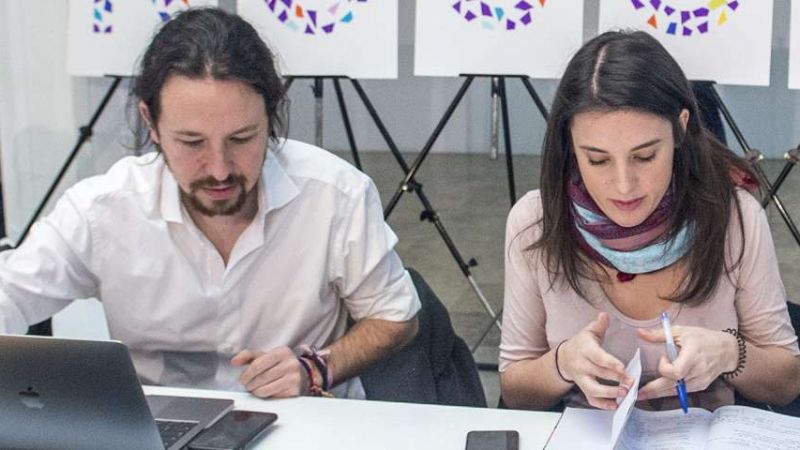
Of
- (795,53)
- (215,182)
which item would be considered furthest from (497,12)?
(215,182)

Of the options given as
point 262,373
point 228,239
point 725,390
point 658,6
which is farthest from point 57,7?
point 725,390

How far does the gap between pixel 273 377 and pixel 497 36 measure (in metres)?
1.87

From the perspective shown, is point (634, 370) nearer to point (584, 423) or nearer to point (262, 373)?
point (584, 423)

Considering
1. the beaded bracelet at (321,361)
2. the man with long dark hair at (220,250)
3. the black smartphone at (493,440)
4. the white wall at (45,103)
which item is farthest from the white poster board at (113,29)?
the black smartphone at (493,440)

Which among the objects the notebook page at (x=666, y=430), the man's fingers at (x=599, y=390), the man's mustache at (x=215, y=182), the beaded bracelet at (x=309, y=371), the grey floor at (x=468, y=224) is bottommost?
the grey floor at (x=468, y=224)

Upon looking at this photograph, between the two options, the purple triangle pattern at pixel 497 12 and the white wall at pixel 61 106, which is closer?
the purple triangle pattern at pixel 497 12

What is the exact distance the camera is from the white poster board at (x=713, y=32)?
3023mm

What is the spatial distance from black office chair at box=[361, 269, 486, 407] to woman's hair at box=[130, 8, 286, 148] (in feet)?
1.51

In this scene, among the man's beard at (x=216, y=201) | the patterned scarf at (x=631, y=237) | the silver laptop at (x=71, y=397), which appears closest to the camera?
the silver laptop at (x=71, y=397)

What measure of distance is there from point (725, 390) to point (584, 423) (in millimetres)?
354

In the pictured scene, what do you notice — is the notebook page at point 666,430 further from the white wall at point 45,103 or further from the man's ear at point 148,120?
the white wall at point 45,103

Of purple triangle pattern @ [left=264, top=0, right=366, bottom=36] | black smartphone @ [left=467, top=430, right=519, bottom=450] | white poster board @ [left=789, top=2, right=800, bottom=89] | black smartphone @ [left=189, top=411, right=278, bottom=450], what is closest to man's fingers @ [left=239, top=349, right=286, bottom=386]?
black smartphone @ [left=189, top=411, right=278, bottom=450]

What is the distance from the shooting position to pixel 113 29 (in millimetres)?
3559

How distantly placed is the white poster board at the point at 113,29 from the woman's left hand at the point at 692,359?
2.50 metres
